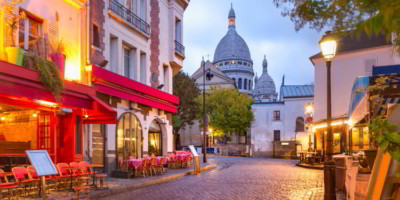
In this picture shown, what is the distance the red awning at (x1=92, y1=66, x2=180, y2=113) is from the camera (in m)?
15.7

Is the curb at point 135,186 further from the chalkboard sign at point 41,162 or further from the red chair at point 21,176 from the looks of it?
the chalkboard sign at point 41,162

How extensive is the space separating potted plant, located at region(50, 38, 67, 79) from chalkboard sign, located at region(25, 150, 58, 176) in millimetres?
3759

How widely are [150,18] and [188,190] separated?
11.7 meters

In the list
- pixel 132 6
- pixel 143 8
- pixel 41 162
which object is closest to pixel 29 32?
pixel 41 162

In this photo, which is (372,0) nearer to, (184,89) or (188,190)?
(188,190)

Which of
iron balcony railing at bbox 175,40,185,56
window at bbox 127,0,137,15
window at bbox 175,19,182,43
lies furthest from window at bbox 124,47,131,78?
window at bbox 175,19,182,43

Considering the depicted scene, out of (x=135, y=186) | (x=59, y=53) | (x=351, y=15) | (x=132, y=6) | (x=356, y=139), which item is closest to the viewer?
(x=351, y=15)

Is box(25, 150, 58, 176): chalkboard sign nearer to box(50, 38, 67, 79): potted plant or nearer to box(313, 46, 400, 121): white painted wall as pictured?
box(50, 38, 67, 79): potted plant

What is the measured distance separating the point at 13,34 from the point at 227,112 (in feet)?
156

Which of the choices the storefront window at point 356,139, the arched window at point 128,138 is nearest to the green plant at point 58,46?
the arched window at point 128,138

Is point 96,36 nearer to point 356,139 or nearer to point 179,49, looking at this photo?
point 179,49

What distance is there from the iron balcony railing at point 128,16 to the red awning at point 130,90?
116 inches

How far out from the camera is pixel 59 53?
12930 mm

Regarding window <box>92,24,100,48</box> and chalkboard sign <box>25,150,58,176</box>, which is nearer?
chalkboard sign <box>25,150,58,176</box>
